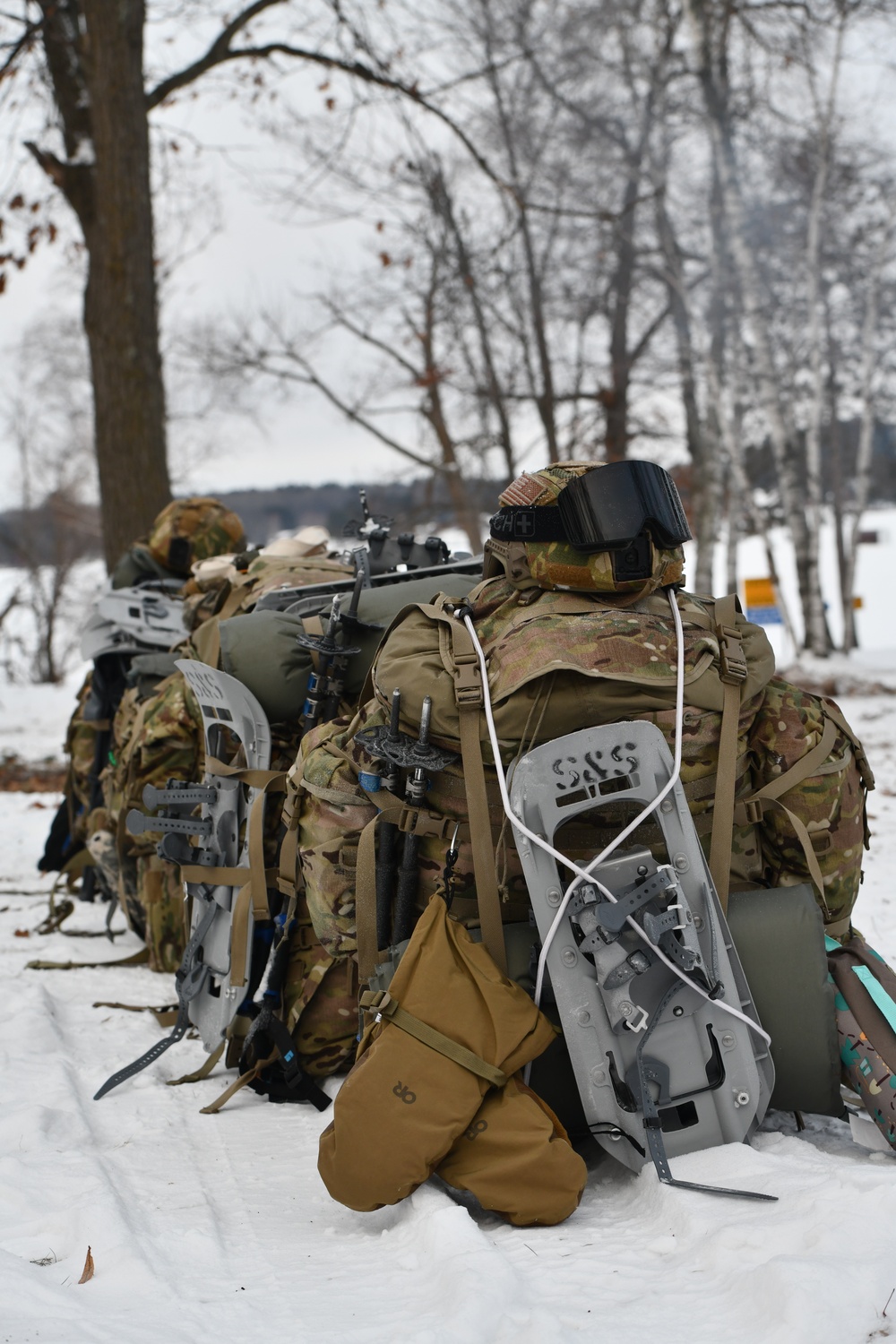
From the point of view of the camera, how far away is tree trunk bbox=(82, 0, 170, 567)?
808 centimetres

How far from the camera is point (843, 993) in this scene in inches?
Result: 104

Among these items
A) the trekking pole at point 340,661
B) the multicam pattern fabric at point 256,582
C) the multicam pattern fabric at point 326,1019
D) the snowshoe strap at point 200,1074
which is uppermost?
the multicam pattern fabric at point 256,582

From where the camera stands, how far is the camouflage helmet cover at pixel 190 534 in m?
6.04

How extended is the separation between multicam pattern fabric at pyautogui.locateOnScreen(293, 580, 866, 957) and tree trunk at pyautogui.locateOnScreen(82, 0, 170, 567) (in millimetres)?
5470

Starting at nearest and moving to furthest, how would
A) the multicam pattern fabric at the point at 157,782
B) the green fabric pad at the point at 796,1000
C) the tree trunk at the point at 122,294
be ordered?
the green fabric pad at the point at 796,1000 → the multicam pattern fabric at the point at 157,782 → the tree trunk at the point at 122,294

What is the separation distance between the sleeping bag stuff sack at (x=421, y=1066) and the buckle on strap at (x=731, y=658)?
3.07 feet

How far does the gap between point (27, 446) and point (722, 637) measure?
2817 cm

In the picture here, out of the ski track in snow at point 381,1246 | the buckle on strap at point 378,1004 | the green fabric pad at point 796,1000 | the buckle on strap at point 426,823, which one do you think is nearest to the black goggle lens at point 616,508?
the buckle on strap at point 426,823

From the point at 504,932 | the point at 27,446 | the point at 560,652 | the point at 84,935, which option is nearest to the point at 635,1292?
the point at 504,932

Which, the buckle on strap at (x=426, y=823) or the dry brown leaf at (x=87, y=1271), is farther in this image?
the buckle on strap at (x=426, y=823)

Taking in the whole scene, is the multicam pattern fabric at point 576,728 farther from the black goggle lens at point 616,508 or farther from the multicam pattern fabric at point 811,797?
the black goggle lens at point 616,508

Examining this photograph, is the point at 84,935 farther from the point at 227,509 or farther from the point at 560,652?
the point at 560,652

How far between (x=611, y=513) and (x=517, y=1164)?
155 cm

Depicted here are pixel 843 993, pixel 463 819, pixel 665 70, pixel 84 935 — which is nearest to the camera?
pixel 843 993
